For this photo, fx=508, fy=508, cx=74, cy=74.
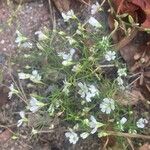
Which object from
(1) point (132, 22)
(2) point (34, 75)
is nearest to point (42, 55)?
(2) point (34, 75)

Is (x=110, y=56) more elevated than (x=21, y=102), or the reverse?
(x=110, y=56)

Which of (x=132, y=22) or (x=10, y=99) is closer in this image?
(x=132, y=22)

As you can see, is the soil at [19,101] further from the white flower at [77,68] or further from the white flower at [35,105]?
the white flower at [77,68]

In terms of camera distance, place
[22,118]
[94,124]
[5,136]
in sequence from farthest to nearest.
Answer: [5,136] < [22,118] < [94,124]

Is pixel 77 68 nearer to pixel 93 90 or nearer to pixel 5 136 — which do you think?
pixel 93 90

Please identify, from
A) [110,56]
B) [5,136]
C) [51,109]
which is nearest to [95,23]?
[110,56]

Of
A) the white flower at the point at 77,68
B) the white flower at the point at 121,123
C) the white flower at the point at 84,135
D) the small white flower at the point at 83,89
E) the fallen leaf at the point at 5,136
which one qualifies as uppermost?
the white flower at the point at 77,68

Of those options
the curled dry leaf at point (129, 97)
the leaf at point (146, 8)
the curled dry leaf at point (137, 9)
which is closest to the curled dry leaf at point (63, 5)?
the curled dry leaf at point (137, 9)

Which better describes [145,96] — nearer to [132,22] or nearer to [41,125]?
[132,22]
